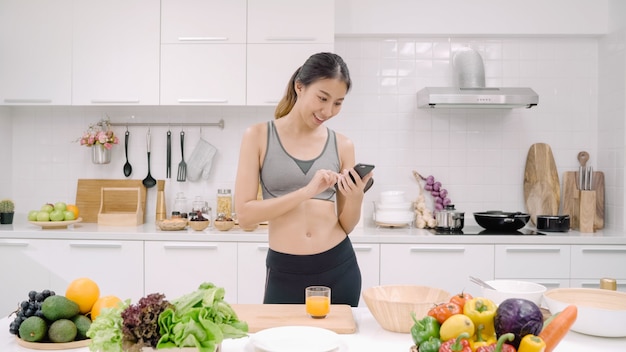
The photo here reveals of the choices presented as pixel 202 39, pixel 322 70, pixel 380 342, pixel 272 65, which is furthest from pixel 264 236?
pixel 380 342

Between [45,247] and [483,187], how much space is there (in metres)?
2.93

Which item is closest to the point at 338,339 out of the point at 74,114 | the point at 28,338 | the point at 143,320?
the point at 143,320

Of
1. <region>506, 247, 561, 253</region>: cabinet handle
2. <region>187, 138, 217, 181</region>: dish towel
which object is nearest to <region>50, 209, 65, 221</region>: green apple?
<region>187, 138, 217, 181</region>: dish towel

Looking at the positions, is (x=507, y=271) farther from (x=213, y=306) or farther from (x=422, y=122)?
(x=213, y=306)

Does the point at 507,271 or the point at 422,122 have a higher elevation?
the point at 422,122

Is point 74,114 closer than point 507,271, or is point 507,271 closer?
point 507,271

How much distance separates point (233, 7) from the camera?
3637 millimetres

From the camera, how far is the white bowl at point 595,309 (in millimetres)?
1493

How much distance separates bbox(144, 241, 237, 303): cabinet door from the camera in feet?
11.2

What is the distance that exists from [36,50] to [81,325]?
2.87 m

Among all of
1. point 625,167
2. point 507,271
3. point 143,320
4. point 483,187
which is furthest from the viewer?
point 483,187

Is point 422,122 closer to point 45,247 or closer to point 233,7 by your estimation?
point 233,7

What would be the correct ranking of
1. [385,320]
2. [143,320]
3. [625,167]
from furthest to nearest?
[625,167] → [385,320] → [143,320]

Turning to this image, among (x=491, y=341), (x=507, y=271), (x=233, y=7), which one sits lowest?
(x=507, y=271)
